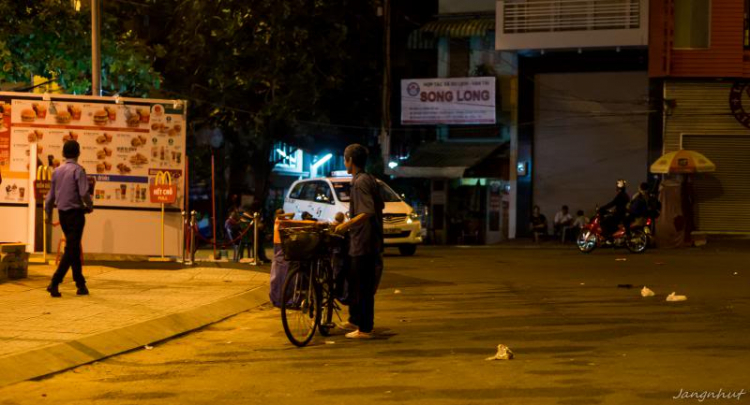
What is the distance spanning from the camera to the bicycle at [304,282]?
9.95 m

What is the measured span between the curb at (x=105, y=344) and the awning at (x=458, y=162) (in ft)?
75.5

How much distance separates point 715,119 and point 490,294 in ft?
66.1

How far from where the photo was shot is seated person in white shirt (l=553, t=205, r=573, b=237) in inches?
1347

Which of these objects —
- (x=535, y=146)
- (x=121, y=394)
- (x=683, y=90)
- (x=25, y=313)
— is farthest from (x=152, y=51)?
(x=121, y=394)

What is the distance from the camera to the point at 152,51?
30.1 meters

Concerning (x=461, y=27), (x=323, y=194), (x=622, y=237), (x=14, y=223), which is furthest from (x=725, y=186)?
(x=14, y=223)

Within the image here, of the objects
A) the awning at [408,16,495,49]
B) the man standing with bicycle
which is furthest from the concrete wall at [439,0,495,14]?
the man standing with bicycle

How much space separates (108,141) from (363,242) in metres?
8.81

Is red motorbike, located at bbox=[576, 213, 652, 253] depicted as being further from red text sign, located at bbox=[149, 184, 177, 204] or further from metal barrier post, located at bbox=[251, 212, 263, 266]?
red text sign, located at bbox=[149, 184, 177, 204]

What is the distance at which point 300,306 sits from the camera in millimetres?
10062

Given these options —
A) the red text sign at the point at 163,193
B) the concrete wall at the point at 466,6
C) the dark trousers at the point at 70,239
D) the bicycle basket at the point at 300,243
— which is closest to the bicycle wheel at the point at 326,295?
the bicycle basket at the point at 300,243

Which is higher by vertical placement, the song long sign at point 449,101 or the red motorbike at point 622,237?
the song long sign at point 449,101

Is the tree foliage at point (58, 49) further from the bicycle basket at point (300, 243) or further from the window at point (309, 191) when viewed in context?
the bicycle basket at point (300, 243)

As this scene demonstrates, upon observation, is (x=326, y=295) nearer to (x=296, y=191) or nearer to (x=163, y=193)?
(x=163, y=193)
